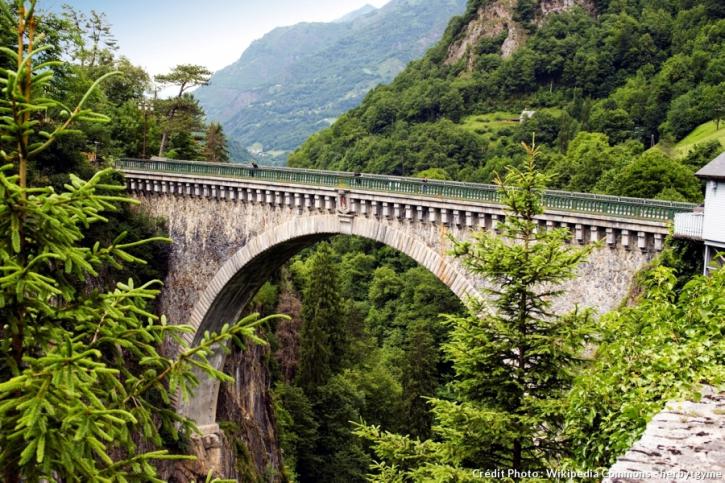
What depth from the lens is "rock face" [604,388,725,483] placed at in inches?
264

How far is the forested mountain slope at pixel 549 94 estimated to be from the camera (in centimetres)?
8069

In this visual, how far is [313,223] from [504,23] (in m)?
102

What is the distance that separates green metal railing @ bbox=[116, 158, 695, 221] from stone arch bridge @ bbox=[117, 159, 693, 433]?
5cm

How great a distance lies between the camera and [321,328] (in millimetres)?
54781

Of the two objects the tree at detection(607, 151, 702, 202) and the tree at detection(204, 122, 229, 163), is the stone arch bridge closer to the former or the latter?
the tree at detection(204, 122, 229, 163)

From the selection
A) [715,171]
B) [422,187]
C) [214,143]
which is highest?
[214,143]

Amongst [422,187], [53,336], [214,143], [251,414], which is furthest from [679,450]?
[214,143]

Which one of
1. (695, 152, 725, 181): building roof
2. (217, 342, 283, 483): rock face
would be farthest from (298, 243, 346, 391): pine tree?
(695, 152, 725, 181): building roof

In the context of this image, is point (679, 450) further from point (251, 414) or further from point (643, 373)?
point (251, 414)

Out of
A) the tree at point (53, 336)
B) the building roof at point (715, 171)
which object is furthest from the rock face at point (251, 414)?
the tree at point (53, 336)

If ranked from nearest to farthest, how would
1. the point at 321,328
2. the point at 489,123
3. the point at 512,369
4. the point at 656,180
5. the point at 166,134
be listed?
the point at 512,369 → the point at 656,180 → the point at 166,134 → the point at 321,328 → the point at 489,123

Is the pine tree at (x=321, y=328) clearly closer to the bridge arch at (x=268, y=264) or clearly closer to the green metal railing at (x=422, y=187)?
the bridge arch at (x=268, y=264)

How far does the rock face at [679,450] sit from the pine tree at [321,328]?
43993 mm

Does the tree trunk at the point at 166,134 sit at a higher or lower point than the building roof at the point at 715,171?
higher
